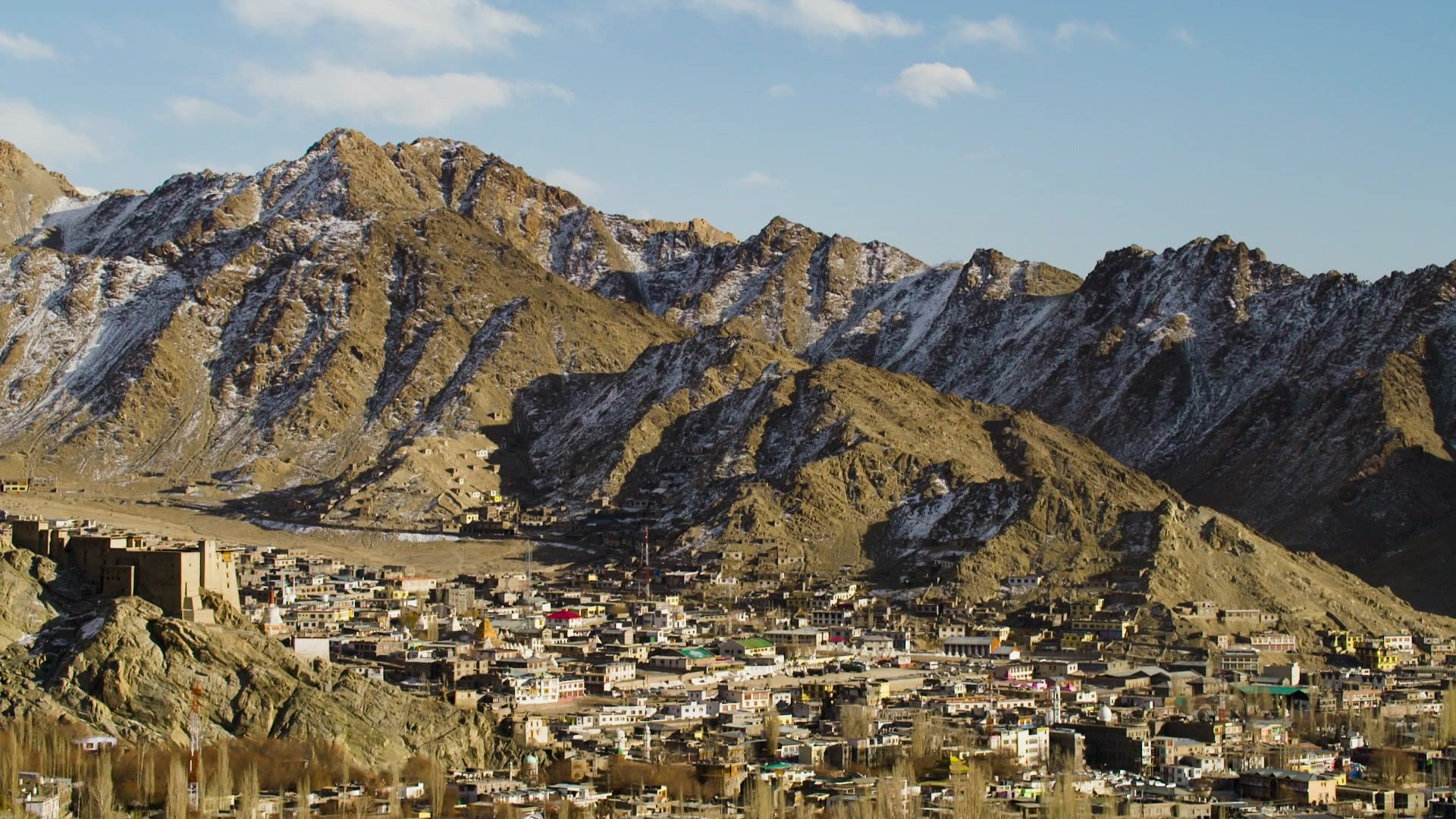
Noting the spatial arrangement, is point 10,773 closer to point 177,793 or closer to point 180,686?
point 177,793

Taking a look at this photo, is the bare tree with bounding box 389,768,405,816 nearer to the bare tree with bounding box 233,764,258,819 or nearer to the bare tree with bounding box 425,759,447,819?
the bare tree with bounding box 425,759,447,819

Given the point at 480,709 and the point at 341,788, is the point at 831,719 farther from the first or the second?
the point at 341,788

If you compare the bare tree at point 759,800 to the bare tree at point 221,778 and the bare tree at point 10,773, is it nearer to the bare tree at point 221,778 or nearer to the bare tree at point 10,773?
the bare tree at point 221,778

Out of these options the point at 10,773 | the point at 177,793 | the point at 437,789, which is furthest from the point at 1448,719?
the point at 10,773

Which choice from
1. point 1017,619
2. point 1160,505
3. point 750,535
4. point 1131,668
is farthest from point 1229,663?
point 750,535

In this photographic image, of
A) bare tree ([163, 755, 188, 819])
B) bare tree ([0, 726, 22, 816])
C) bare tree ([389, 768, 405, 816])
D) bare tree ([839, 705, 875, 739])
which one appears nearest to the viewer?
bare tree ([0, 726, 22, 816])

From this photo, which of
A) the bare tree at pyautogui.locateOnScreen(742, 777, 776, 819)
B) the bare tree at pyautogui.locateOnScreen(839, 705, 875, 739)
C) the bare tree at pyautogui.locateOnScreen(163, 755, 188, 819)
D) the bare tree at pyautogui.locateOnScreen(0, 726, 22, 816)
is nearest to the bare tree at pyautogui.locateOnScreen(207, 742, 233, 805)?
the bare tree at pyautogui.locateOnScreen(163, 755, 188, 819)

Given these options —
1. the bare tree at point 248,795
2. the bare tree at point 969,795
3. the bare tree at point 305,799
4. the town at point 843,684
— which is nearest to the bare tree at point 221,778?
the bare tree at point 248,795
